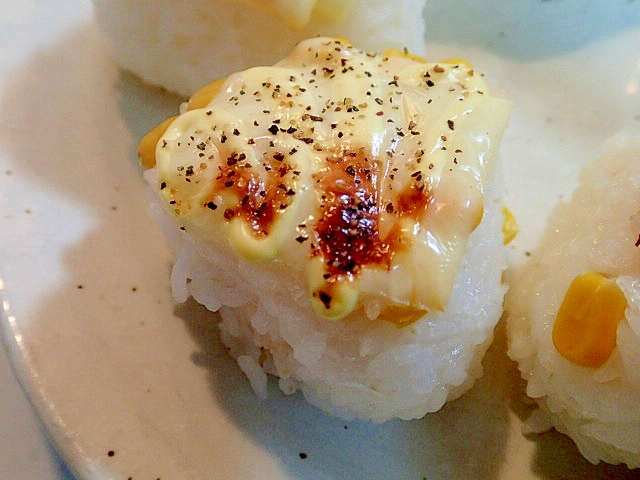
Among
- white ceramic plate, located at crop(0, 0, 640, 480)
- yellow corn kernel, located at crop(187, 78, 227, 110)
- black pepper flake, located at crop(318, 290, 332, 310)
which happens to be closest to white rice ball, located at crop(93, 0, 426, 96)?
white ceramic plate, located at crop(0, 0, 640, 480)

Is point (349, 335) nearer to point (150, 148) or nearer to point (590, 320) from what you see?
point (590, 320)

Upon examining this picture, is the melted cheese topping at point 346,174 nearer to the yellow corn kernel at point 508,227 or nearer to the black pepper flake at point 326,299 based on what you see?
the black pepper flake at point 326,299

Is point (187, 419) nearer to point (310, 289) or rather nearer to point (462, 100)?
point (310, 289)

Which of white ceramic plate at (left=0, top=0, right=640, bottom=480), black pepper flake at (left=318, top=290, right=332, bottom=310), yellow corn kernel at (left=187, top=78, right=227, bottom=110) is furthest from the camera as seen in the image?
yellow corn kernel at (left=187, top=78, right=227, bottom=110)

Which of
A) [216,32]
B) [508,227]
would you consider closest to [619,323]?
[508,227]

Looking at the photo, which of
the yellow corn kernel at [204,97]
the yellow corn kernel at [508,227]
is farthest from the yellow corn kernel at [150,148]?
the yellow corn kernel at [508,227]

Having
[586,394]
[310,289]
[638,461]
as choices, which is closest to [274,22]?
[310,289]

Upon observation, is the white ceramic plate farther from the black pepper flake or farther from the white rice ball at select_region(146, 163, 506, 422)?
the black pepper flake
